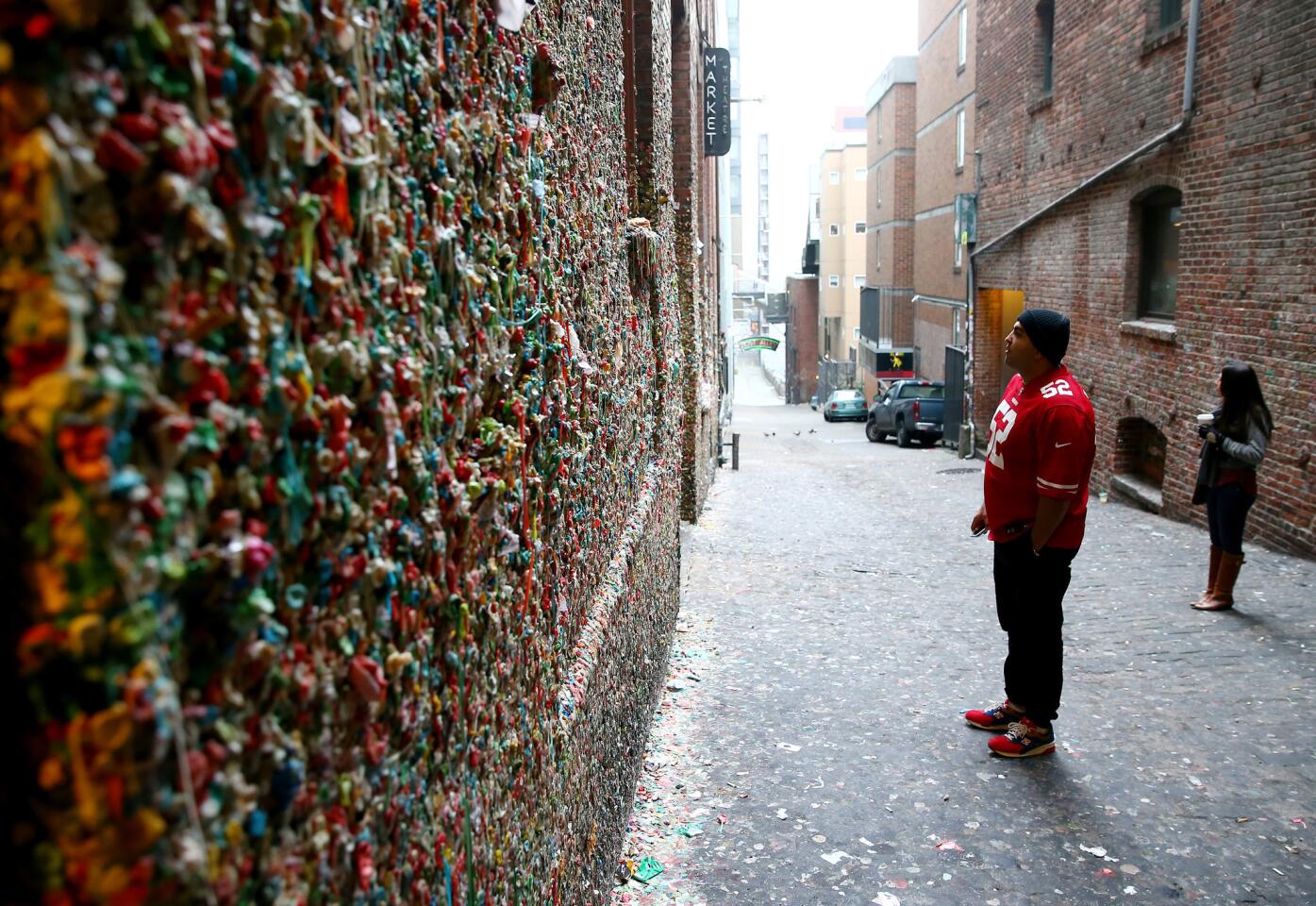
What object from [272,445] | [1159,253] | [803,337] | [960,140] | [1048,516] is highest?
[960,140]

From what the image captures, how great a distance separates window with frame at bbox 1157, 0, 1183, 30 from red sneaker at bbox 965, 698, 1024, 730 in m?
9.99

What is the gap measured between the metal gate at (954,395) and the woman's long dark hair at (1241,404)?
16170mm

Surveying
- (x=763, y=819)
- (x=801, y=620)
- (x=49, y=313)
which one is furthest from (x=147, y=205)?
(x=801, y=620)

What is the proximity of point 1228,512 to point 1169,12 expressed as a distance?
8.11m

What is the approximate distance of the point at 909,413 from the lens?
25.7 m

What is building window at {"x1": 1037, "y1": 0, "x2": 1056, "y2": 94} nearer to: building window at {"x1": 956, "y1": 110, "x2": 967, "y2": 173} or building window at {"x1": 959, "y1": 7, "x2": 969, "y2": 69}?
building window at {"x1": 956, "y1": 110, "x2": 967, "y2": 173}

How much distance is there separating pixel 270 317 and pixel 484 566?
1.02 meters

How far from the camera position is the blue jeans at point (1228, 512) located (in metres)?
6.53

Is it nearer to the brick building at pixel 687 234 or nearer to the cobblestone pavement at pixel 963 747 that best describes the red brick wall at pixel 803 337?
the brick building at pixel 687 234

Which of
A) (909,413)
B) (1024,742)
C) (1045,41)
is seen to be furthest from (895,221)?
(1024,742)

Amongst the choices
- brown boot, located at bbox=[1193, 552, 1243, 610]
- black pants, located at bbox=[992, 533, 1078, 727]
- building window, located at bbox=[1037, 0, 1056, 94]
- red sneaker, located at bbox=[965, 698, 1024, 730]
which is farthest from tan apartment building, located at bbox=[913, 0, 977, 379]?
black pants, located at bbox=[992, 533, 1078, 727]

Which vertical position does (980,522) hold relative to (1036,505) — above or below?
below

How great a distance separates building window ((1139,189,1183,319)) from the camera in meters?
11.8

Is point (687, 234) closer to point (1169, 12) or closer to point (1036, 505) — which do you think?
point (1036, 505)
